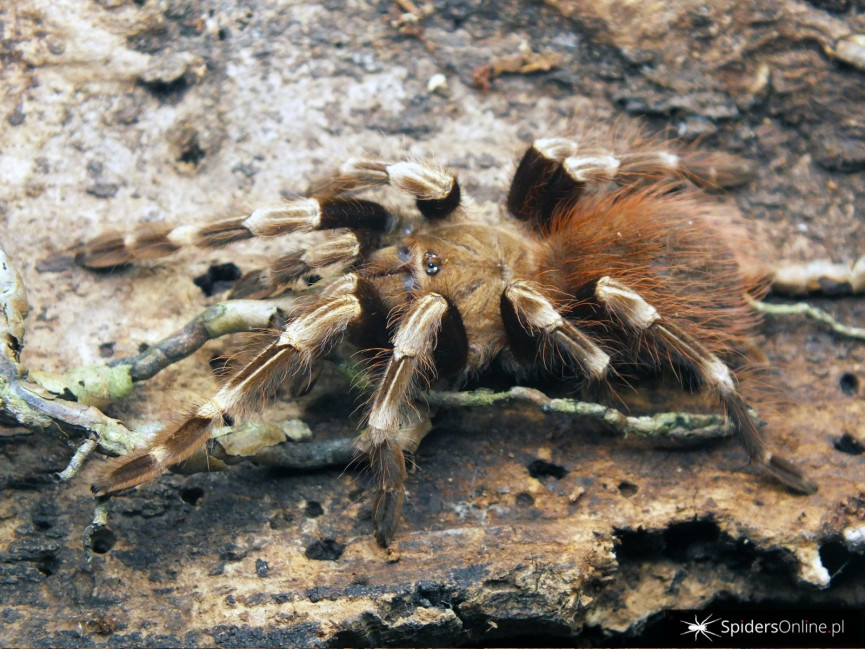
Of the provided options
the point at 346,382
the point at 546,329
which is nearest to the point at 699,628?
the point at 546,329

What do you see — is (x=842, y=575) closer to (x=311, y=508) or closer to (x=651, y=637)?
(x=651, y=637)

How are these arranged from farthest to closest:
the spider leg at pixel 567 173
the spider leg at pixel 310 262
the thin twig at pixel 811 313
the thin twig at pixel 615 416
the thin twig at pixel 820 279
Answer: the thin twig at pixel 820 279
the thin twig at pixel 811 313
the spider leg at pixel 567 173
the spider leg at pixel 310 262
the thin twig at pixel 615 416

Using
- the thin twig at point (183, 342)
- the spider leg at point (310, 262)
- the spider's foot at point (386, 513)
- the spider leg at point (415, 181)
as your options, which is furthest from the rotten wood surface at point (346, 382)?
the spider leg at point (415, 181)

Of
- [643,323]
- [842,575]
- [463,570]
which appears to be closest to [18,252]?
[463,570]

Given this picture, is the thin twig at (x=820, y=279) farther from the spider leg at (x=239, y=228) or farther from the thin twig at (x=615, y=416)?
the spider leg at (x=239, y=228)

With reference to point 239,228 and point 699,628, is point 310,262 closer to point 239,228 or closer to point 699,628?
point 239,228

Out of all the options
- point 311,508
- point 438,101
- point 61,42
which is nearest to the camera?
point 311,508
